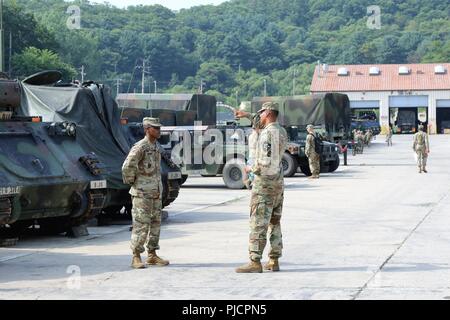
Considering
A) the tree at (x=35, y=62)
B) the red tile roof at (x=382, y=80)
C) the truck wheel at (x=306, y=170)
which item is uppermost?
the tree at (x=35, y=62)

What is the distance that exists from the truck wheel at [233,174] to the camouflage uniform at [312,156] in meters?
4.14

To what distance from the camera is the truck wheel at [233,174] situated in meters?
26.1

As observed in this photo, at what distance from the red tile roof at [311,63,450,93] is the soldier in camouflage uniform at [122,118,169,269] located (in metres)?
86.1

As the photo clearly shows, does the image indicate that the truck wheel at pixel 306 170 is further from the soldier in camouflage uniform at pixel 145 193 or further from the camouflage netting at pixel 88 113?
the soldier in camouflage uniform at pixel 145 193

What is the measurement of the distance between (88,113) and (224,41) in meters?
125

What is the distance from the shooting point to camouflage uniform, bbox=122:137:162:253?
1184 centimetres

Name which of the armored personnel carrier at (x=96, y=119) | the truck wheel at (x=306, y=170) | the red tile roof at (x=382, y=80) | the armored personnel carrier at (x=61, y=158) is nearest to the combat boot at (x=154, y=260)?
the armored personnel carrier at (x=61, y=158)

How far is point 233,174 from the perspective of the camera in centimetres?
2625

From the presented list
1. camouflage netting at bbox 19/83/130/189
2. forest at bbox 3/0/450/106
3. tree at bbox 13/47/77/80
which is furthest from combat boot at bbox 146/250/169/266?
forest at bbox 3/0/450/106

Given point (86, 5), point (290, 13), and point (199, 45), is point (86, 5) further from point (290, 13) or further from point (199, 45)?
point (290, 13)

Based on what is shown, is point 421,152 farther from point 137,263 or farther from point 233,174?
point 137,263

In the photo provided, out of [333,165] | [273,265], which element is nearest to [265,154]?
[273,265]

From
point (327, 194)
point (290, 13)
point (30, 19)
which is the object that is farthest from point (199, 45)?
point (327, 194)
